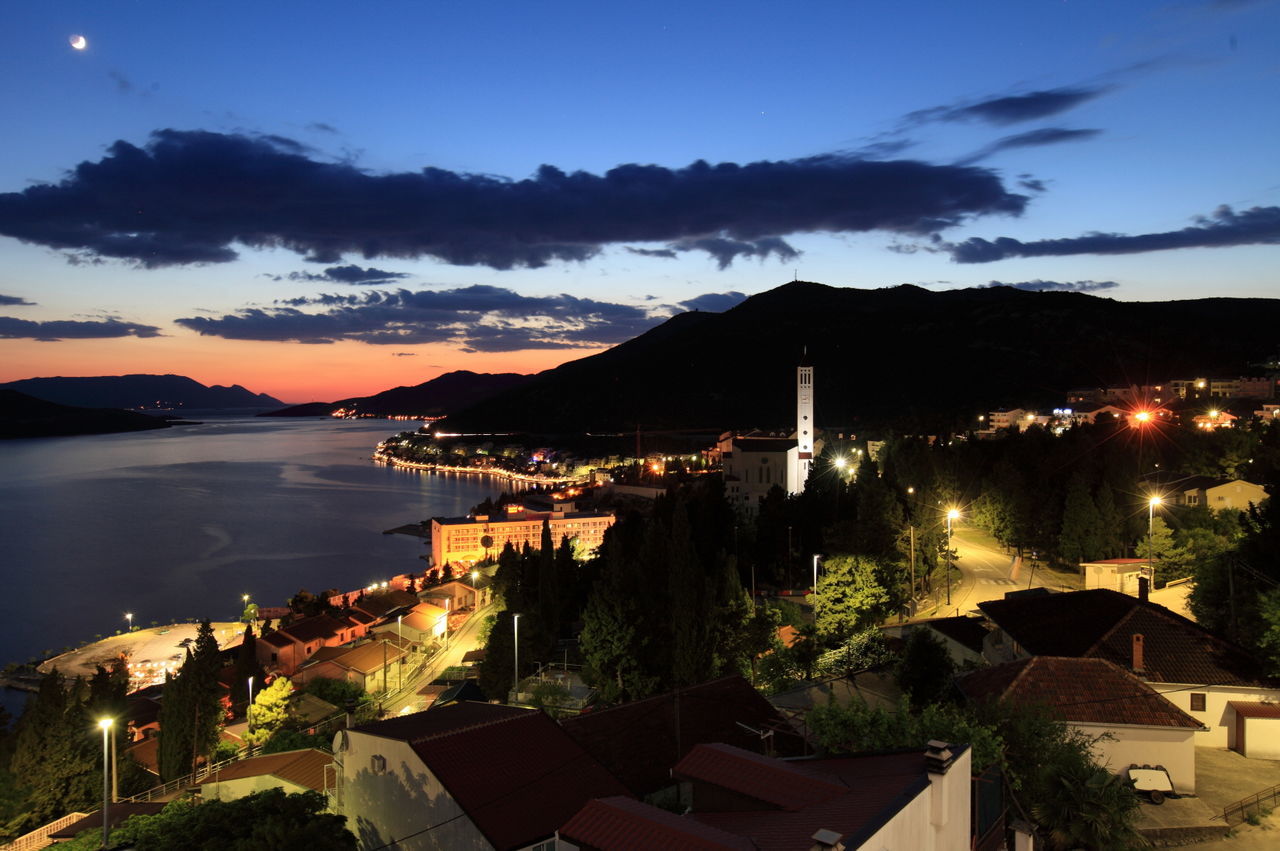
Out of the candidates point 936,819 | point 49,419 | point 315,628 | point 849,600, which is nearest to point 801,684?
point 849,600

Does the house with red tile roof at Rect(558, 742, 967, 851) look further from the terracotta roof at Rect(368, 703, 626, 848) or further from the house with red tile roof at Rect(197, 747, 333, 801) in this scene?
the house with red tile roof at Rect(197, 747, 333, 801)

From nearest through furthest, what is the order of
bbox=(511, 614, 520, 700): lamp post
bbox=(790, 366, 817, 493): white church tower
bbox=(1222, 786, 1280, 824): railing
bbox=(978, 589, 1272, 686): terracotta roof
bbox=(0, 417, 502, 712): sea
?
bbox=(1222, 786, 1280, 824): railing → bbox=(978, 589, 1272, 686): terracotta roof → bbox=(511, 614, 520, 700): lamp post → bbox=(0, 417, 502, 712): sea → bbox=(790, 366, 817, 493): white church tower

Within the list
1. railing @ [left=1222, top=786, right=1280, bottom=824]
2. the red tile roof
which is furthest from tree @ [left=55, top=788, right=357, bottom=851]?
railing @ [left=1222, top=786, right=1280, bottom=824]

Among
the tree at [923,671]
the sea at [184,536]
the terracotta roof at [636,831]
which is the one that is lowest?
the sea at [184,536]

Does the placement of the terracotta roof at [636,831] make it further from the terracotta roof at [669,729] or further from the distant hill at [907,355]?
the distant hill at [907,355]

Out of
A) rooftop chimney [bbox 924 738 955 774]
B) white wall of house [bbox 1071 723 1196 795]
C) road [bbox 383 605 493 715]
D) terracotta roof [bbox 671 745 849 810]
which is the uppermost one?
rooftop chimney [bbox 924 738 955 774]

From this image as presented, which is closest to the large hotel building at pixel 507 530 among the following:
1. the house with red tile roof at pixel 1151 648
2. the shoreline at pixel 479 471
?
the shoreline at pixel 479 471

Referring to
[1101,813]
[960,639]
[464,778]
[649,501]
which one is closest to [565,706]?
[960,639]
